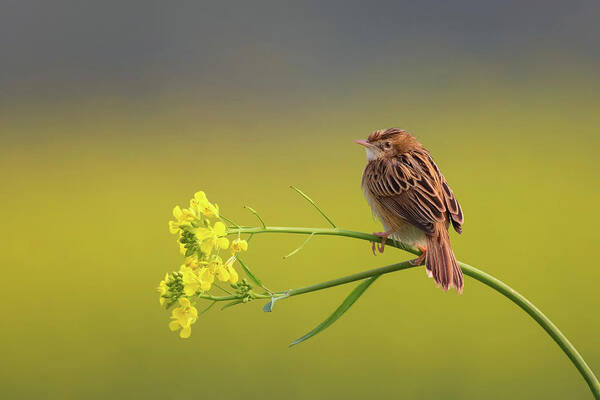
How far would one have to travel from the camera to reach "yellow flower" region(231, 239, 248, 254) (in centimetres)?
116

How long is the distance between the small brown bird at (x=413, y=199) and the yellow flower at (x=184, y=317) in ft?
1.45

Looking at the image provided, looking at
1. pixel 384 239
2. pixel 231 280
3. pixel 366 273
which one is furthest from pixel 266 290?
pixel 384 239

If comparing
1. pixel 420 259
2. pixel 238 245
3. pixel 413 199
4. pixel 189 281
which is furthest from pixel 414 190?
pixel 189 281

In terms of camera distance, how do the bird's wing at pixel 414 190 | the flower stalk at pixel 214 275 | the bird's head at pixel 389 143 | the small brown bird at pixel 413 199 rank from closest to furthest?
1. the flower stalk at pixel 214 275
2. the small brown bird at pixel 413 199
3. the bird's wing at pixel 414 190
4. the bird's head at pixel 389 143

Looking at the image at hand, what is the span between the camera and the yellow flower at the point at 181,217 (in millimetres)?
1165

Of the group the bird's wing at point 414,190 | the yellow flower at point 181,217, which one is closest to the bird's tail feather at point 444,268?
the bird's wing at point 414,190

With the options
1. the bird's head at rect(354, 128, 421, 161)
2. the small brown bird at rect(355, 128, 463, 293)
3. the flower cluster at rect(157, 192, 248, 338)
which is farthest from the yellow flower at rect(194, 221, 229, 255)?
the bird's head at rect(354, 128, 421, 161)

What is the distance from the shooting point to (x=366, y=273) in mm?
A: 1100

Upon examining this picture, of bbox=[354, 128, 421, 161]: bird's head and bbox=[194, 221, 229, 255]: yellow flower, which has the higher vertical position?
bbox=[354, 128, 421, 161]: bird's head

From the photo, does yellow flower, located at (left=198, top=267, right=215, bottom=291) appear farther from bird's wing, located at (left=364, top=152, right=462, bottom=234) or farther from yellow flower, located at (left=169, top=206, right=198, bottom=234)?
bird's wing, located at (left=364, top=152, right=462, bottom=234)

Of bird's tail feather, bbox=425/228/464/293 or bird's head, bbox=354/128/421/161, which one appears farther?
bird's head, bbox=354/128/421/161

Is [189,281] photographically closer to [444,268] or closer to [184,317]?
[184,317]

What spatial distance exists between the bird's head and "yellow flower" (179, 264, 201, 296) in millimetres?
769

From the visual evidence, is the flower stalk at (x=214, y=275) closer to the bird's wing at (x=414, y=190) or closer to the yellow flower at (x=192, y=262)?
the yellow flower at (x=192, y=262)
